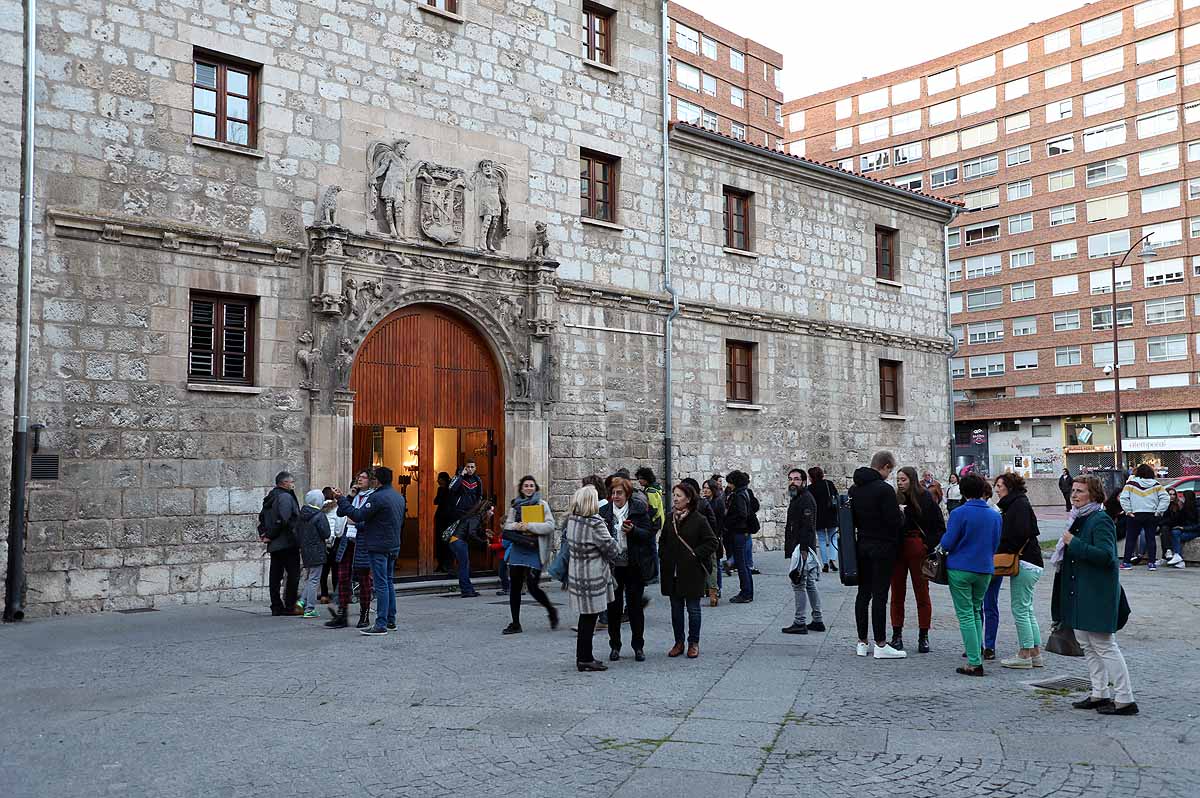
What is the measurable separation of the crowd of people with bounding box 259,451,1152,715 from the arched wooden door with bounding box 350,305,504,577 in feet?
8.60

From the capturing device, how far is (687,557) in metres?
9.50

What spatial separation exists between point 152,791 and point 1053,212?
6158cm

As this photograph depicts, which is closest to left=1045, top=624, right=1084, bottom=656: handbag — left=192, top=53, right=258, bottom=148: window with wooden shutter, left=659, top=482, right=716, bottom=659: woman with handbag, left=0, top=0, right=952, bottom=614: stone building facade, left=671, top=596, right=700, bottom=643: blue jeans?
left=659, top=482, right=716, bottom=659: woman with handbag

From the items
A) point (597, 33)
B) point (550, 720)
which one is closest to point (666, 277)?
point (597, 33)

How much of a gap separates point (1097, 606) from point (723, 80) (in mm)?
61423

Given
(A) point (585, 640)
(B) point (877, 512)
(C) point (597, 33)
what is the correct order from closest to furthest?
(A) point (585, 640)
(B) point (877, 512)
(C) point (597, 33)

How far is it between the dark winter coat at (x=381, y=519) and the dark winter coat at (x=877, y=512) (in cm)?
468

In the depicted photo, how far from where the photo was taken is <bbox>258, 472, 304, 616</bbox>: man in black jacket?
12.1 metres

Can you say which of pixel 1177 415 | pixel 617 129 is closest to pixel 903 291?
pixel 617 129

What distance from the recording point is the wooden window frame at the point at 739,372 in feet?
67.9

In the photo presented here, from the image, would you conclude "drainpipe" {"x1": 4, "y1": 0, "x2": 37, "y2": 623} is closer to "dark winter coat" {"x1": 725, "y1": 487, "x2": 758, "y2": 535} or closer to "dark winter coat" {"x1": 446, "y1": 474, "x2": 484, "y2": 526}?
"dark winter coat" {"x1": 446, "y1": 474, "x2": 484, "y2": 526}

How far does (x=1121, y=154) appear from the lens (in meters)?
56.3

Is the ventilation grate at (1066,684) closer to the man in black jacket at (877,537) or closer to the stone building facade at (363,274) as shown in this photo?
the man in black jacket at (877,537)

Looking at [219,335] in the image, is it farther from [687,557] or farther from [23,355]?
[687,557]
